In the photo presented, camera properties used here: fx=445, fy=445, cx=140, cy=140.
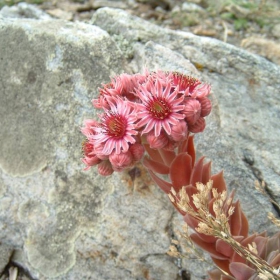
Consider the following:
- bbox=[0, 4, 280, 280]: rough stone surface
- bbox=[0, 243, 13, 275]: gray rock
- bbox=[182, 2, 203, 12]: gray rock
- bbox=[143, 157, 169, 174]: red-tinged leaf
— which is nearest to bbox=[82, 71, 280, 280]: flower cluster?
bbox=[143, 157, 169, 174]: red-tinged leaf

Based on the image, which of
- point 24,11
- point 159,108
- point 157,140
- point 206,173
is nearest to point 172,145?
point 157,140

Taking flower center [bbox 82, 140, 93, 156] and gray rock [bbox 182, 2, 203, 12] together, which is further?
gray rock [bbox 182, 2, 203, 12]

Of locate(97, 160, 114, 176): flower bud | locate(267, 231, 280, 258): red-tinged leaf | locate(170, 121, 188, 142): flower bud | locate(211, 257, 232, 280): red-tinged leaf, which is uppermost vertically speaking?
locate(170, 121, 188, 142): flower bud

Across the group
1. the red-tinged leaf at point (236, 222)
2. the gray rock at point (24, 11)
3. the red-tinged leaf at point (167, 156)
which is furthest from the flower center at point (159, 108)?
the gray rock at point (24, 11)

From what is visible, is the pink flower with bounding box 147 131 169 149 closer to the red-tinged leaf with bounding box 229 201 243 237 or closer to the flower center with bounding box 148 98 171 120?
the flower center with bounding box 148 98 171 120

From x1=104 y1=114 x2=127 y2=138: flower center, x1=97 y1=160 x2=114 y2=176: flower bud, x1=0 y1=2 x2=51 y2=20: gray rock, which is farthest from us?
x1=0 y1=2 x2=51 y2=20: gray rock

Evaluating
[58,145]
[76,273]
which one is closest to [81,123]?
[58,145]

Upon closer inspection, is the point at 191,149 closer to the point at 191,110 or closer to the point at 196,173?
the point at 196,173
